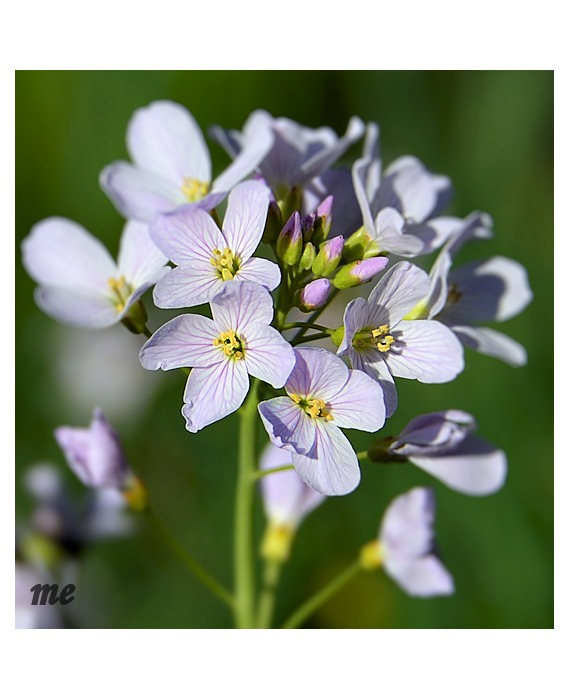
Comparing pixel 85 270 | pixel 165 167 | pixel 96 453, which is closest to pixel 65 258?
pixel 85 270

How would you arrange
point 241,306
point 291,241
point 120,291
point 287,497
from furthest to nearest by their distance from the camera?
point 287,497, point 120,291, point 291,241, point 241,306

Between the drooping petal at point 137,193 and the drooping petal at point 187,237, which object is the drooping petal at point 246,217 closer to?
the drooping petal at point 187,237

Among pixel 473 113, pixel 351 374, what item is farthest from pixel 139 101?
pixel 351 374

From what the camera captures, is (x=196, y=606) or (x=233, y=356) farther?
(x=196, y=606)

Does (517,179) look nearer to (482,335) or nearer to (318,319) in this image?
(482,335)

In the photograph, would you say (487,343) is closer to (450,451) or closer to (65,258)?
(450,451)

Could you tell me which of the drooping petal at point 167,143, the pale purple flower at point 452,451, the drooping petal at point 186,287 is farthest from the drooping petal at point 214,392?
the drooping petal at point 167,143

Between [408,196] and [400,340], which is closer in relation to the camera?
[400,340]
